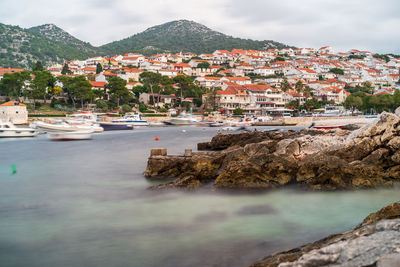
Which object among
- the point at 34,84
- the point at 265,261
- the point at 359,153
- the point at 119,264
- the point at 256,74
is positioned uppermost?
the point at 256,74

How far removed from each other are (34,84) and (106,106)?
13.5m

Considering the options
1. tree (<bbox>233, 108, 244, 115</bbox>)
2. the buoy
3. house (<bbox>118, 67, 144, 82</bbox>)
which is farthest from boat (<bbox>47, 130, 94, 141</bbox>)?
house (<bbox>118, 67, 144, 82</bbox>)

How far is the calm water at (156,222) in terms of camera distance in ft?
25.0

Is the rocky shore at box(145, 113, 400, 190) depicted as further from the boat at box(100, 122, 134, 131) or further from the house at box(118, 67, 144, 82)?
the house at box(118, 67, 144, 82)

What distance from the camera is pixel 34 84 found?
217ft

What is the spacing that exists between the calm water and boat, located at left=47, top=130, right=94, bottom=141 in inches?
823

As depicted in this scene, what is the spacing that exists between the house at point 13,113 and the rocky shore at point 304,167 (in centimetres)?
4919

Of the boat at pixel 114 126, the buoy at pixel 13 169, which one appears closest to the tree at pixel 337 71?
the boat at pixel 114 126

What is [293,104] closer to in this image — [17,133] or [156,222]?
[17,133]

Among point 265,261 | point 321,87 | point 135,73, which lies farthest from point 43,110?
point 321,87

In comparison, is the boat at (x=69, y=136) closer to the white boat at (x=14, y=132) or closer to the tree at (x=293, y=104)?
the white boat at (x=14, y=132)

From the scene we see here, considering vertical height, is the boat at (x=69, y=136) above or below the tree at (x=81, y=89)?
below

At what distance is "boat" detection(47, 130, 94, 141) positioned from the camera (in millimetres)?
35250

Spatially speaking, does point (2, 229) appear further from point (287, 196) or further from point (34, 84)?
point (34, 84)
